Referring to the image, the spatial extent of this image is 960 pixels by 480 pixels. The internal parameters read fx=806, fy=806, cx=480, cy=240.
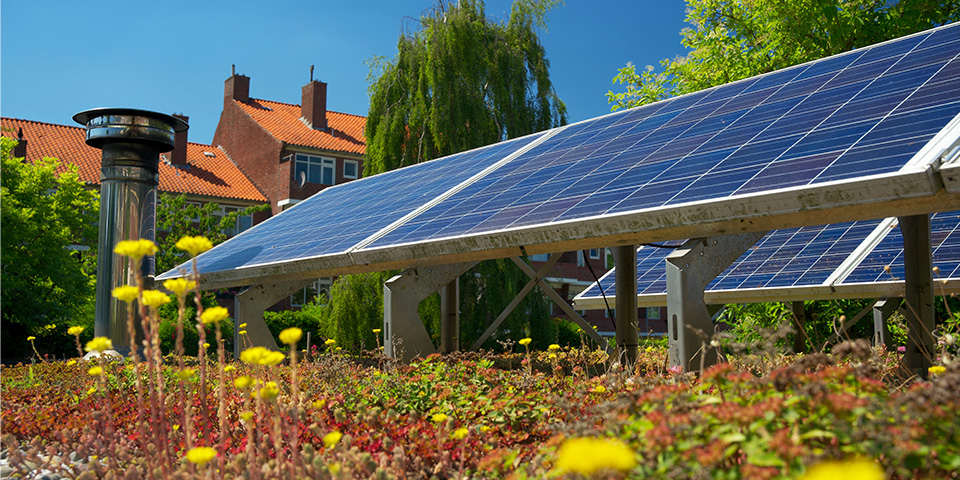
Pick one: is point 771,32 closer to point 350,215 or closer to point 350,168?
point 350,215

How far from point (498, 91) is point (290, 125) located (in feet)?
92.2

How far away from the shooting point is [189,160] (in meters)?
50.8

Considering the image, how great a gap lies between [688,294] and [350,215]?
23.9ft

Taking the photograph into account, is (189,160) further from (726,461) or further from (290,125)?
(726,461)

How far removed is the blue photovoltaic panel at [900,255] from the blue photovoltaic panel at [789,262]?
1.28 feet

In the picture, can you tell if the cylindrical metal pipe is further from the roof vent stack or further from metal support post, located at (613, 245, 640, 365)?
the roof vent stack

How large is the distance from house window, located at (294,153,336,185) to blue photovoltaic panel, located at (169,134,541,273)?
104 ft

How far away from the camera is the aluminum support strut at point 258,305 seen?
478 inches

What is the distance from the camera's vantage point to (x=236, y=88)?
174ft

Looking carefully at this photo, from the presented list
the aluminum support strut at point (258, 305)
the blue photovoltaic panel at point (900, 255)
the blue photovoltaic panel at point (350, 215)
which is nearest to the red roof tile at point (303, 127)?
the blue photovoltaic panel at point (350, 215)

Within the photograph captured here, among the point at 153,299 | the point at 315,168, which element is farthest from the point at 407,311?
the point at 315,168

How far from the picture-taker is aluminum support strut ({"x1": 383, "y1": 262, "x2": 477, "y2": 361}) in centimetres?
938

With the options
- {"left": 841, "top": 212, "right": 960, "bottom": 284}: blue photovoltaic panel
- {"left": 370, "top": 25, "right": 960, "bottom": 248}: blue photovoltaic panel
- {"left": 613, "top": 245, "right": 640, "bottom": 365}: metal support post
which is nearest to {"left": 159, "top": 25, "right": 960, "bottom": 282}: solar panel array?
{"left": 370, "top": 25, "right": 960, "bottom": 248}: blue photovoltaic panel

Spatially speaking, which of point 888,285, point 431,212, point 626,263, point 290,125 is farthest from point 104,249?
point 290,125
